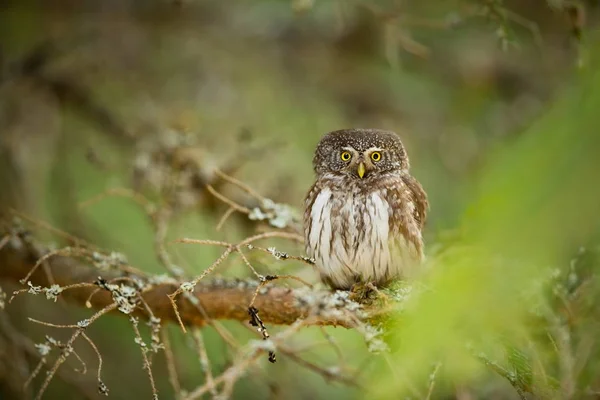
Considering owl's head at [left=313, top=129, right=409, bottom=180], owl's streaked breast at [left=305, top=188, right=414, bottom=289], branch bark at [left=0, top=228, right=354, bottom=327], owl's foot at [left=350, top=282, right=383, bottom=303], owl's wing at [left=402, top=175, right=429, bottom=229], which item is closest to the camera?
owl's foot at [left=350, top=282, right=383, bottom=303]

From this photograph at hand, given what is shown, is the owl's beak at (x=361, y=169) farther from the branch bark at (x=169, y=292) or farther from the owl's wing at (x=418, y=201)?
the branch bark at (x=169, y=292)

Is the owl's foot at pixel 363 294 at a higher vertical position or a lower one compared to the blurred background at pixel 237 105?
lower

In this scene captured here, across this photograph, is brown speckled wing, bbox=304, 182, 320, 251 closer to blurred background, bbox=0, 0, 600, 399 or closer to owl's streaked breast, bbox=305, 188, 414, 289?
owl's streaked breast, bbox=305, 188, 414, 289

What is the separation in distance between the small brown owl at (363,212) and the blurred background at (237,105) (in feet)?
0.73

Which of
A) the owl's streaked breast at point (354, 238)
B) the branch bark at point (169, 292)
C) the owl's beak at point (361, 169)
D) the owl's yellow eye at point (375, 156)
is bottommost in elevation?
the branch bark at point (169, 292)

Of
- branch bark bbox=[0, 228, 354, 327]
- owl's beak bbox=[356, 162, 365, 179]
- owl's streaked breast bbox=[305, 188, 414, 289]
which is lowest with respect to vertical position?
branch bark bbox=[0, 228, 354, 327]

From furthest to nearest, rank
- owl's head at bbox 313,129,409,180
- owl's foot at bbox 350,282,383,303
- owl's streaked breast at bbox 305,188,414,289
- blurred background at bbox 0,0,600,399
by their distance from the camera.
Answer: blurred background at bbox 0,0,600,399 < owl's head at bbox 313,129,409,180 < owl's streaked breast at bbox 305,188,414,289 < owl's foot at bbox 350,282,383,303

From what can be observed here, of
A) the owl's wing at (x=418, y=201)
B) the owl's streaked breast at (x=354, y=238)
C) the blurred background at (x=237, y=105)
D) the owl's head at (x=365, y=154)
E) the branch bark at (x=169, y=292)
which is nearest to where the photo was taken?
the branch bark at (x=169, y=292)

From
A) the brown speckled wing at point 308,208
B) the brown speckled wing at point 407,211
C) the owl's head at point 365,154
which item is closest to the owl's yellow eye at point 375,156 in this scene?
the owl's head at point 365,154

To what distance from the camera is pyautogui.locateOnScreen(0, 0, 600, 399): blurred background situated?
334 cm

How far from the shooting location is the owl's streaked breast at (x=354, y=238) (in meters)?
2.71

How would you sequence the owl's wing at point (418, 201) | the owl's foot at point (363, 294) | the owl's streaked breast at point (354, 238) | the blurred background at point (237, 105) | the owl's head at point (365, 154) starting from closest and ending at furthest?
the owl's foot at point (363, 294)
the owl's streaked breast at point (354, 238)
the owl's wing at point (418, 201)
the owl's head at point (365, 154)
the blurred background at point (237, 105)

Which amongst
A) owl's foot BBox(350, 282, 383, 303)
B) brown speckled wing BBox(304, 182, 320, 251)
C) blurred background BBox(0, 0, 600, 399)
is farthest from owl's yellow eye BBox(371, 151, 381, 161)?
owl's foot BBox(350, 282, 383, 303)

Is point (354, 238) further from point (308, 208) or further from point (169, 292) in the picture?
point (169, 292)
